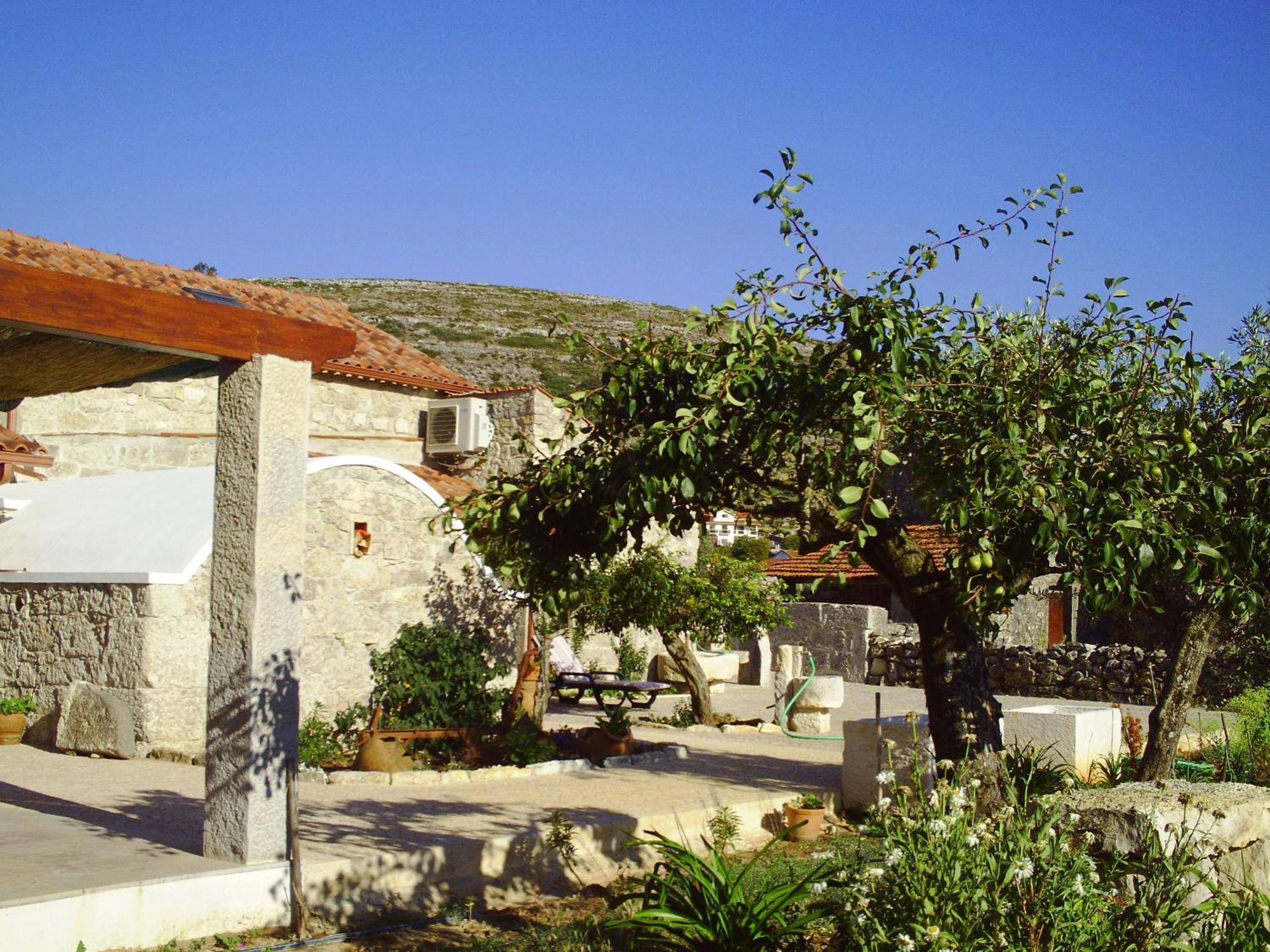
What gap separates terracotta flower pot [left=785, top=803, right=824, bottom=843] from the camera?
28.2 ft

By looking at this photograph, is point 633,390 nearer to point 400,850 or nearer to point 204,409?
point 400,850

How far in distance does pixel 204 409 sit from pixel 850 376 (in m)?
13.9

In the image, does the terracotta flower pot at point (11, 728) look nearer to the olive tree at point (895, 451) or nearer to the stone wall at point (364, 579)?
the stone wall at point (364, 579)

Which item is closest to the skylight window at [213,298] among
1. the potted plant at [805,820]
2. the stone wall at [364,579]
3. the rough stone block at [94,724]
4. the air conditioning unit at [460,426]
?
the stone wall at [364,579]

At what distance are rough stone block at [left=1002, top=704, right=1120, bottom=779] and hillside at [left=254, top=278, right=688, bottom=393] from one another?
81.5 ft

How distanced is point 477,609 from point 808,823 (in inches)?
228

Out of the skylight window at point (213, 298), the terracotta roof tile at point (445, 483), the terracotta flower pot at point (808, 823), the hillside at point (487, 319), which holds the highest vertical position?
the hillside at point (487, 319)

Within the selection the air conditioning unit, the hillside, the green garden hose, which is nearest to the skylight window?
the green garden hose

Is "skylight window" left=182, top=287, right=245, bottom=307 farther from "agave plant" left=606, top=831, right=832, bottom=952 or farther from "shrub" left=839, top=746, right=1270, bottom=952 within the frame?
"shrub" left=839, top=746, right=1270, bottom=952

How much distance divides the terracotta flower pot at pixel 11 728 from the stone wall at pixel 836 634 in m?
13.4

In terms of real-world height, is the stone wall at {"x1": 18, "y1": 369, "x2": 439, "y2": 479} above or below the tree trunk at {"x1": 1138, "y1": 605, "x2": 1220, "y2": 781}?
above

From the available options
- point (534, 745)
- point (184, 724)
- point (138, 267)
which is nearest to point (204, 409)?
point (138, 267)

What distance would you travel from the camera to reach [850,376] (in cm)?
537

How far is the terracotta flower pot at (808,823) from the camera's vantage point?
8.60 meters
